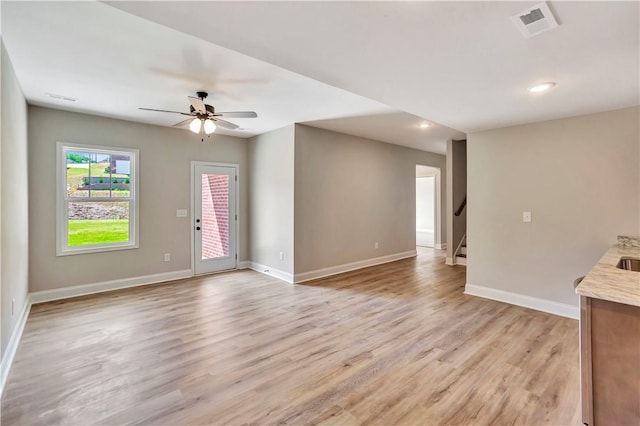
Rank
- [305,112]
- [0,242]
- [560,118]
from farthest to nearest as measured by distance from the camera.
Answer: [305,112] → [560,118] → [0,242]

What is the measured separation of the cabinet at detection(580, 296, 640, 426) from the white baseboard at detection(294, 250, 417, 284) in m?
3.81

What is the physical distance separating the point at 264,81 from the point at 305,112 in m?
1.20

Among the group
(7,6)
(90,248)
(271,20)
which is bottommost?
(90,248)

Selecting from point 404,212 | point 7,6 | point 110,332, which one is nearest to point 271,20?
point 7,6

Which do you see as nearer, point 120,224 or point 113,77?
point 113,77

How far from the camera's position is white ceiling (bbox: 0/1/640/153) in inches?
64.5

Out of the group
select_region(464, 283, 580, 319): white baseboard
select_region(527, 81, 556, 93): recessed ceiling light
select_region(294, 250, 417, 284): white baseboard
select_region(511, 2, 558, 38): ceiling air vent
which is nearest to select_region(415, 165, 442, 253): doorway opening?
select_region(294, 250, 417, 284): white baseboard

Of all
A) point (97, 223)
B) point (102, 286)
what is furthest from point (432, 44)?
point (102, 286)

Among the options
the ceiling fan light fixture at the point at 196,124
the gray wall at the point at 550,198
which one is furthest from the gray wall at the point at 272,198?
the gray wall at the point at 550,198

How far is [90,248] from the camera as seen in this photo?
4.50m

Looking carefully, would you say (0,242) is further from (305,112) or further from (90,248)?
(305,112)

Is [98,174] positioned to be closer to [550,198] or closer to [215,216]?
[215,216]

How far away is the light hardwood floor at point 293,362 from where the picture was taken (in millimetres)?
1991

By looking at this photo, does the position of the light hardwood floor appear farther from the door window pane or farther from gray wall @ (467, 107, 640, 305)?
the door window pane
